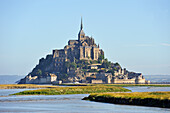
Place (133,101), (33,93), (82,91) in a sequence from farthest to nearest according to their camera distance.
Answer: (82,91)
(33,93)
(133,101)

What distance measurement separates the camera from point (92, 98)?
215 feet

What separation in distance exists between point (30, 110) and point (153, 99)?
49.9 feet

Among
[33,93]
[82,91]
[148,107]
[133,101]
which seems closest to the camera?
[148,107]

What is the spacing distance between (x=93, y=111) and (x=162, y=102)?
844cm

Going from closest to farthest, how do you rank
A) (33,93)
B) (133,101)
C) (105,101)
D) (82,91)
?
(133,101) < (105,101) < (33,93) < (82,91)

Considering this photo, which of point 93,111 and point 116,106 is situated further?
point 116,106

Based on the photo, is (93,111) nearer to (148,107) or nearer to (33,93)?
(148,107)

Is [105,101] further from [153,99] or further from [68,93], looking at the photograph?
[68,93]

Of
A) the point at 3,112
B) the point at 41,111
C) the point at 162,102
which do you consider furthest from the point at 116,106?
the point at 3,112

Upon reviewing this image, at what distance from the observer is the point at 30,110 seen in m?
50.5

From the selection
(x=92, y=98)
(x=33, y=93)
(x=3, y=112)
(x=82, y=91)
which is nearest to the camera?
(x=3, y=112)

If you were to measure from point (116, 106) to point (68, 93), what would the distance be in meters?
33.6

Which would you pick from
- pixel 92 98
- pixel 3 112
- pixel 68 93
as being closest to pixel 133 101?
pixel 92 98

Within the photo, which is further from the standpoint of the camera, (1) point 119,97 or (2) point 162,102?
(1) point 119,97
